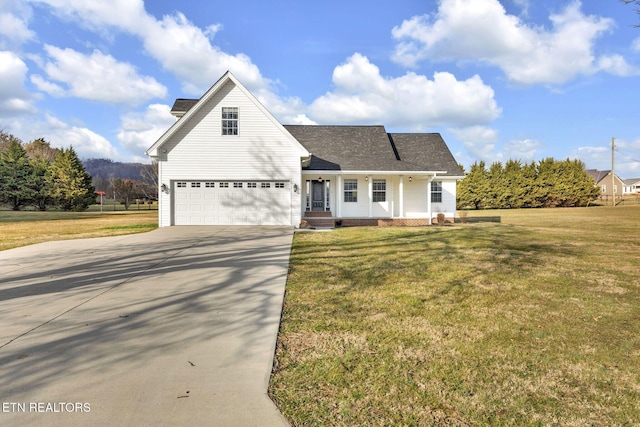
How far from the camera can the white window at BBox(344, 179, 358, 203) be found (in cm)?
2044

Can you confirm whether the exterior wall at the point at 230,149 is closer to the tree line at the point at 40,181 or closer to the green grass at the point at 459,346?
the green grass at the point at 459,346

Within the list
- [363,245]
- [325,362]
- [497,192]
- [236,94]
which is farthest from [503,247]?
[497,192]

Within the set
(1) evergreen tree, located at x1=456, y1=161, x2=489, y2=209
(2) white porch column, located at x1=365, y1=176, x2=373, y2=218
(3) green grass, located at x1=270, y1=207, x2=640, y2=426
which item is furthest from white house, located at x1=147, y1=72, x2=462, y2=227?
(1) evergreen tree, located at x1=456, y1=161, x2=489, y2=209

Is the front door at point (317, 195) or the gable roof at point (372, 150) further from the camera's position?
the front door at point (317, 195)

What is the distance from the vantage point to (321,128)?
76.6 ft

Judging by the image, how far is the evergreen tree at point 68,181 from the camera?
37.9 meters

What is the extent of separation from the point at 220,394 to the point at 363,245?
29.0ft

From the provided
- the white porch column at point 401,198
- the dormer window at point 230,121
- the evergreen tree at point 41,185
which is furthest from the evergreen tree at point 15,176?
the white porch column at point 401,198

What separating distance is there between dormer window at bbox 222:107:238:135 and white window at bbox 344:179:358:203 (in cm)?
688

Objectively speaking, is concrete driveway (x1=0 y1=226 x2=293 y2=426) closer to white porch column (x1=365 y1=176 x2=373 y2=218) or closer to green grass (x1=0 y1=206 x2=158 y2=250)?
green grass (x1=0 y1=206 x2=158 y2=250)

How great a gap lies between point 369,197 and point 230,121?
8487 mm

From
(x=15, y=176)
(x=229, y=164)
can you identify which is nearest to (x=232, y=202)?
(x=229, y=164)

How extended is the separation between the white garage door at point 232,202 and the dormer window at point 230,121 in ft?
8.32

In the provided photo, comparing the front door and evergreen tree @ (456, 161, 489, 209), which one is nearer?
the front door
